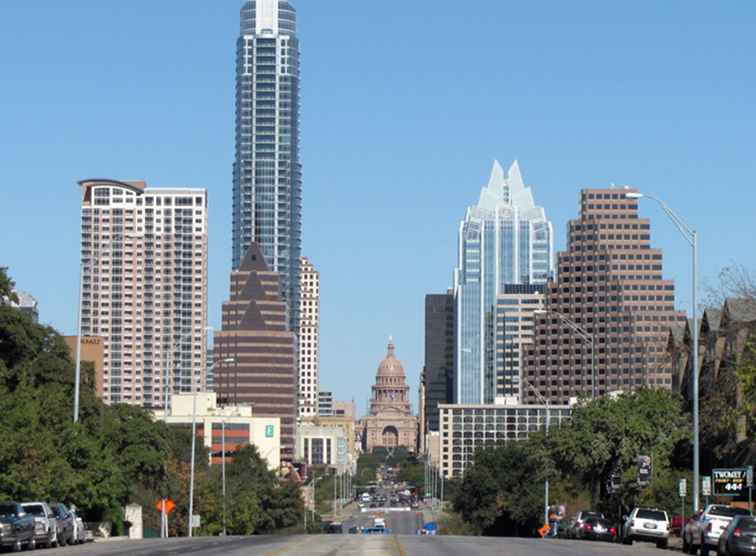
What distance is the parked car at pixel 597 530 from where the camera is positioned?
66.8 meters

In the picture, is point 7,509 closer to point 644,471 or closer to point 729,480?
point 729,480

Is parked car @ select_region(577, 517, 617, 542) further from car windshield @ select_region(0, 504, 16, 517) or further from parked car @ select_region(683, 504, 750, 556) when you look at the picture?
car windshield @ select_region(0, 504, 16, 517)

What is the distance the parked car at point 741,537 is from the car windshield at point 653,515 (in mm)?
17522

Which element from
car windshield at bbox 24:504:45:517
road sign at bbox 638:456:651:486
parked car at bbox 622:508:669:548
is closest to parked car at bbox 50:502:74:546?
car windshield at bbox 24:504:45:517

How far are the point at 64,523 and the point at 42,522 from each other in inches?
190

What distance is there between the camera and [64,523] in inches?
2202

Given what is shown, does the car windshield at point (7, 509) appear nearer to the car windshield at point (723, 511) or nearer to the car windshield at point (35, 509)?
the car windshield at point (35, 509)

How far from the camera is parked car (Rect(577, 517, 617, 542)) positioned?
66750 millimetres

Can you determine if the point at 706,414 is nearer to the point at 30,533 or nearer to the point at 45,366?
the point at 30,533

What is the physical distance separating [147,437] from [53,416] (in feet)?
75.8

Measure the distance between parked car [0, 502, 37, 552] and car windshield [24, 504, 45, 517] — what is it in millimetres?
964

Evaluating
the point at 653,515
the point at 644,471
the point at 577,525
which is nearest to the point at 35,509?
the point at 653,515

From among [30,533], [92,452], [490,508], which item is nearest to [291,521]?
[490,508]

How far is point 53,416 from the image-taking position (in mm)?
67062
